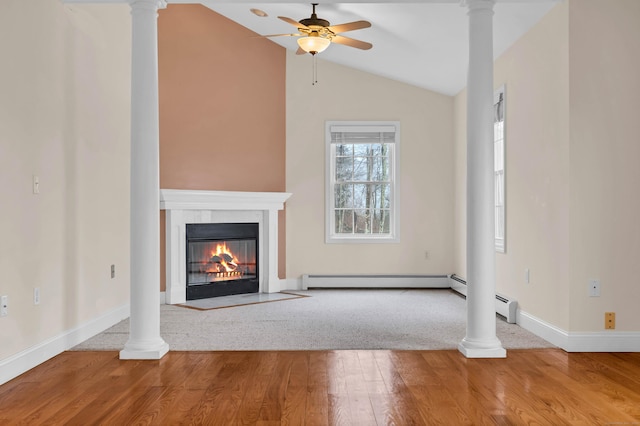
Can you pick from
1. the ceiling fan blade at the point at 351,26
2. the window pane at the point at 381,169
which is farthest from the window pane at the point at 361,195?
the ceiling fan blade at the point at 351,26

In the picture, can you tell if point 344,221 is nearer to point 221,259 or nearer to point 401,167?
point 401,167

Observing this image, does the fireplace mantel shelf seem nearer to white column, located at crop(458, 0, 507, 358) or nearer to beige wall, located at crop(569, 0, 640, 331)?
white column, located at crop(458, 0, 507, 358)

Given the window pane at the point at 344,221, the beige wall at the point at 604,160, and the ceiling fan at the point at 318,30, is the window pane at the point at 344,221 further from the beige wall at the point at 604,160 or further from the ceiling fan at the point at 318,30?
the beige wall at the point at 604,160

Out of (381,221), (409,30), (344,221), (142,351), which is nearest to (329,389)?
(142,351)

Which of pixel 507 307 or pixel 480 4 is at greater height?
pixel 480 4

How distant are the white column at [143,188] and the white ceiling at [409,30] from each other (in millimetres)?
488

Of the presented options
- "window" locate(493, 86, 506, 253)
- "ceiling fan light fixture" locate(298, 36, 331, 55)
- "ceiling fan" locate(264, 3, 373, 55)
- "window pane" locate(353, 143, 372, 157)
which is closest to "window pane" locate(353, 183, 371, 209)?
"window pane" locate(353, 143, 372, 157)

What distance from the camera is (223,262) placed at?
23.2 ft

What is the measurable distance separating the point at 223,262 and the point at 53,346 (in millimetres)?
3155

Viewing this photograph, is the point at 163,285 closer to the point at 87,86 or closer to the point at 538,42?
the point at 87,86

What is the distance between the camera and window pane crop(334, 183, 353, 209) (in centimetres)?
782

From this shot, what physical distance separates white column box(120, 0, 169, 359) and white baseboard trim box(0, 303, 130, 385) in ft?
1.78

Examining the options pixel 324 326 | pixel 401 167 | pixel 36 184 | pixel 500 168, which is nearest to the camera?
pixel 36 184

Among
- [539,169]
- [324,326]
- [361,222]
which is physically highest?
[539,169]
